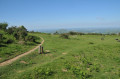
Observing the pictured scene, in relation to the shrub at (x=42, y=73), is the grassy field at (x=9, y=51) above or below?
above

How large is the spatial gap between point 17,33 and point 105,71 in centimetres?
2696

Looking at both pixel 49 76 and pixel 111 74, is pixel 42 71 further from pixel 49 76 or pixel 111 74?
pixel 111 74

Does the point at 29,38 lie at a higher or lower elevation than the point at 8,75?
higher

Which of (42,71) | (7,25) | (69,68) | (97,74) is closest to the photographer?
(42,71)

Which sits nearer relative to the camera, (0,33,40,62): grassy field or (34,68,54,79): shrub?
(34,68,54,79): shrub

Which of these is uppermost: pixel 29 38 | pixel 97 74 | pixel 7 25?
pixel 7 25

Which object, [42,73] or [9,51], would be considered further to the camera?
[9,51]

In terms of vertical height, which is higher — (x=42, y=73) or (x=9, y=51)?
(x=9, y=51)

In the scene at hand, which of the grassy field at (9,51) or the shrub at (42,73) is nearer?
the shrub at (42,73)

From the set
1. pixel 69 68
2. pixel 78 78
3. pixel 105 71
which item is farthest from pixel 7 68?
pixel 105 71

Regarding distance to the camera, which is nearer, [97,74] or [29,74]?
[29,74]

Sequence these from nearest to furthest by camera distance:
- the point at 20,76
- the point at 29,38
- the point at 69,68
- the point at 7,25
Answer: the point at 20,76 < the point at 69,68 < the point at 29,38 < the point at 7,25

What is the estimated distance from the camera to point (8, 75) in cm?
908

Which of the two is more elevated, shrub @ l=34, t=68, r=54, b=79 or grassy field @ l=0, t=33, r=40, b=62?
grassy field @ l=0, t=33, r=40, b=62
